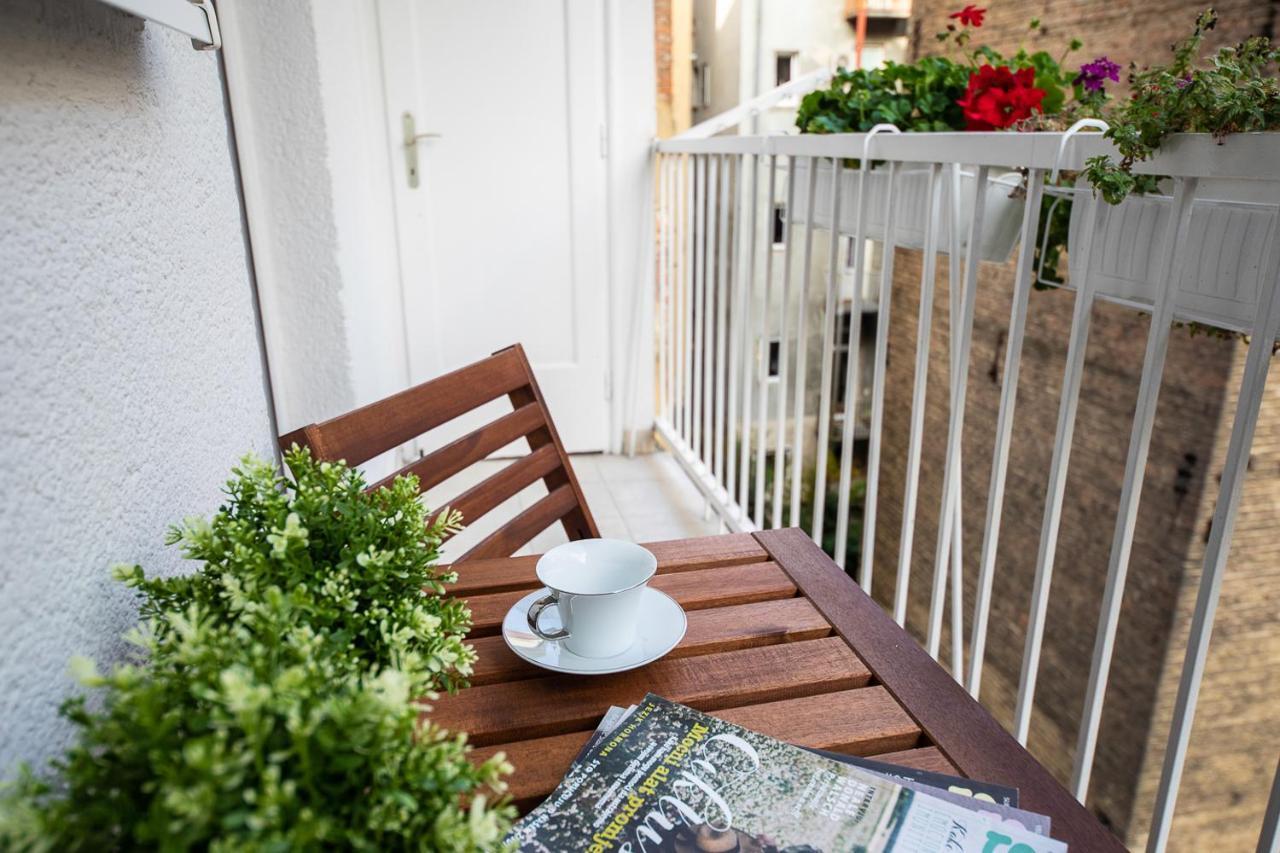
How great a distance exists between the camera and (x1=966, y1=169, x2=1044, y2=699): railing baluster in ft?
4.09

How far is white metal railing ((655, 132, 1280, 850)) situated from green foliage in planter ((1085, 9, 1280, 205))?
0.02 metres

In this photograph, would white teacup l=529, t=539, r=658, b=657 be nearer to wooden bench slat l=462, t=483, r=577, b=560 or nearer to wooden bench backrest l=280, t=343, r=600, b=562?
wooden bench backrest l=280, t=343, r=600, b=562

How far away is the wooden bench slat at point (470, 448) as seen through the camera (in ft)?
4.28

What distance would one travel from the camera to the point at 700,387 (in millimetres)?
3131

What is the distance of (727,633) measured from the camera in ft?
3.10

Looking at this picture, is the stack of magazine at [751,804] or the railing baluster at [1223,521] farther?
the railing baluster at [1223,521]

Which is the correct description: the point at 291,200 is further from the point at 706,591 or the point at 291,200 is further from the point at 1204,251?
the point at 1204,251

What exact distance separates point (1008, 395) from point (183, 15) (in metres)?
1.22

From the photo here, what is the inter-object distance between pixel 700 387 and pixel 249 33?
5.92 feet

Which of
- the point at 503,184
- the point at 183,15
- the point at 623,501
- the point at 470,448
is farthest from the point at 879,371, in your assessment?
the point at 503,184

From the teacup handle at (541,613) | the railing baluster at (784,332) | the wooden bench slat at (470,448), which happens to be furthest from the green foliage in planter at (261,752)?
the railing baluster at (784,332)

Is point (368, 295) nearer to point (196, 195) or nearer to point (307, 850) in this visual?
point (196, 195)

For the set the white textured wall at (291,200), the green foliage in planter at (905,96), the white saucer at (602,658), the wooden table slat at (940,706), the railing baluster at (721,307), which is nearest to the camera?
the wooden table slat at (940,706)

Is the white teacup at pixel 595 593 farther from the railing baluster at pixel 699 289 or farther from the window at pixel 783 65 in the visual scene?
the window at pixel 783 65
